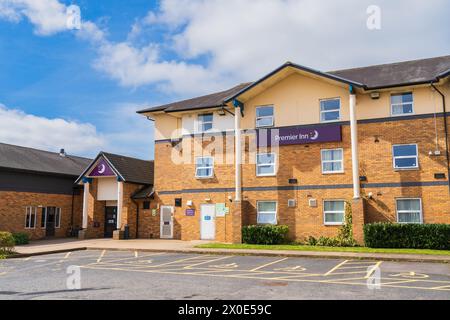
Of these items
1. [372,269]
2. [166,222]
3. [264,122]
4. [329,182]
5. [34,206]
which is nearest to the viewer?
[372,269]

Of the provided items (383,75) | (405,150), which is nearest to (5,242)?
(405,150)

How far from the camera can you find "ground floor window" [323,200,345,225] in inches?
828

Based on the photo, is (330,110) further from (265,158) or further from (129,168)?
(129,168)

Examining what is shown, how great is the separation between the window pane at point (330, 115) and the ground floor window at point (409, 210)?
201 inches

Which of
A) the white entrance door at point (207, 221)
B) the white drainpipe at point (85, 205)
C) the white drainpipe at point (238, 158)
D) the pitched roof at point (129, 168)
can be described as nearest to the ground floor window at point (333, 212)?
the white drainpipe at point (238, 158)

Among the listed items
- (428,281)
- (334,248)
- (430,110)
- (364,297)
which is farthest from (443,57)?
(364,297)

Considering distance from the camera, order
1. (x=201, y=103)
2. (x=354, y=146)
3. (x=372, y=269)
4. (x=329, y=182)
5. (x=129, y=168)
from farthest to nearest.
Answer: (x=129, y=168)
(x=201, y=103)
(x=329, y=182)
(x=354, y=146)
(x=372, y=269)

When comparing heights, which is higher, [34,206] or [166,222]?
[34,206]

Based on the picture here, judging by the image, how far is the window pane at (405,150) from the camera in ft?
66.4

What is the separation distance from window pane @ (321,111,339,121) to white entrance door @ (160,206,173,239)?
10.9m

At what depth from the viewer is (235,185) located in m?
23.4

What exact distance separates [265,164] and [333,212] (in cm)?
434

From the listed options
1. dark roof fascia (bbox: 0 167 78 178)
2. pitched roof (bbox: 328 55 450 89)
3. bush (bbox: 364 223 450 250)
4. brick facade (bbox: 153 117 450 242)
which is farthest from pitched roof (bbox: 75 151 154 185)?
bush (bbox: 364 223 450 250)

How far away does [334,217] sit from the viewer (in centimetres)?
2117
